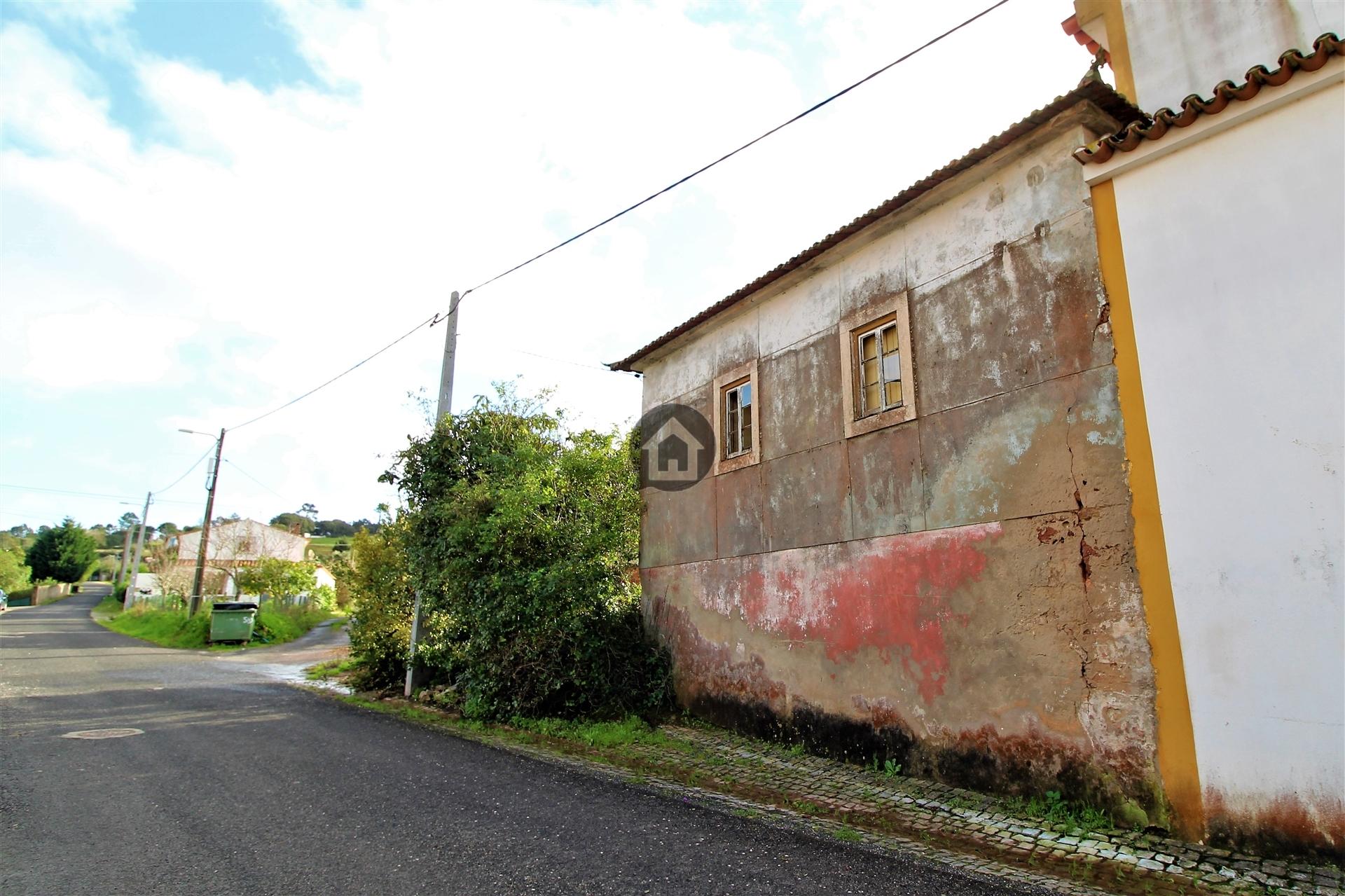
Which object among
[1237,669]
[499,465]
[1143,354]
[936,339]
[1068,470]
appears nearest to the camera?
[1237,669]

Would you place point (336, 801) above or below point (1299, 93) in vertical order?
below

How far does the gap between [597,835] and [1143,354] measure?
5.65 m

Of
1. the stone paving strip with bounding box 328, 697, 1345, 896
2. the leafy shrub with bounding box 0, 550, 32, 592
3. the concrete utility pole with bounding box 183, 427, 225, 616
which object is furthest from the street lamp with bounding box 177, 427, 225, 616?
the leafy shrub with bounding box 0, 550, 32, 592

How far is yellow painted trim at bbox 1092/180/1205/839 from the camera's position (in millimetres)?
4922

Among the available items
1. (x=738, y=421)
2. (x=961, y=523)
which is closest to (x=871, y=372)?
(x=961, y=523)

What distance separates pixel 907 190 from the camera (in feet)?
23.7

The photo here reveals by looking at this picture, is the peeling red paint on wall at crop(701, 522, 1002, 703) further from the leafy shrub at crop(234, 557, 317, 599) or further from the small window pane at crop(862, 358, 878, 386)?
the leafy shrub at crop(234, 557, 317, 599)

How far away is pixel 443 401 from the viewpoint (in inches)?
494

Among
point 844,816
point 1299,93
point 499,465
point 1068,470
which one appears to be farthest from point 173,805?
point 1299,93

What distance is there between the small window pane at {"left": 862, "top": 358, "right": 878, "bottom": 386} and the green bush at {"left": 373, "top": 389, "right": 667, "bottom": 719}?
15.0 ft

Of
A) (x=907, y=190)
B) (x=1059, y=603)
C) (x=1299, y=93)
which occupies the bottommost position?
(x=1059, y=603)

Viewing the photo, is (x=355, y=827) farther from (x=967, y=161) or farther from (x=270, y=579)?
(x=270, y=579)

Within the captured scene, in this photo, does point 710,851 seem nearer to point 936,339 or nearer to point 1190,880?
point 1190,880

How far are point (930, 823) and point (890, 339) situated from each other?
4.85 metres
